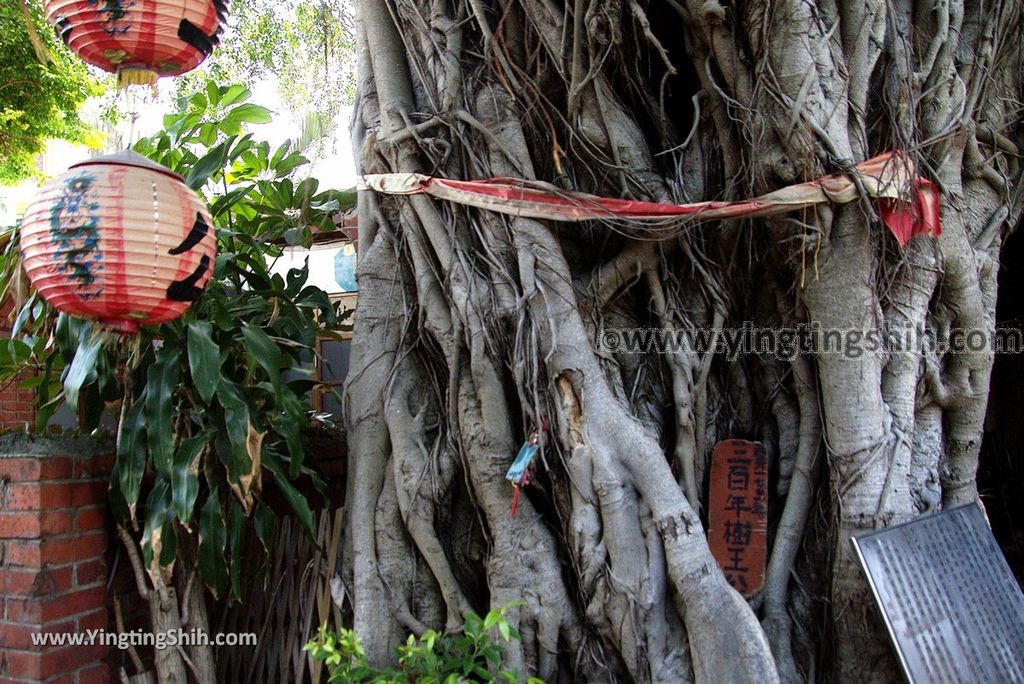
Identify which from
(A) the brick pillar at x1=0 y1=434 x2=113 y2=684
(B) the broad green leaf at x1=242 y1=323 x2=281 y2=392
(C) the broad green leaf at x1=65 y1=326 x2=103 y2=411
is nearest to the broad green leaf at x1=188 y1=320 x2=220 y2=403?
(B) the broad green leaf at x1=242 y1=323 x2=281 y2=392

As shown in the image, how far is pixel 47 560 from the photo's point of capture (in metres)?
2.14

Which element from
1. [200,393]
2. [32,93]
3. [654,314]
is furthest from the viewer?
[32,93]

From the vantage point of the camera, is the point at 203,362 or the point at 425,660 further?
the point at 203,362

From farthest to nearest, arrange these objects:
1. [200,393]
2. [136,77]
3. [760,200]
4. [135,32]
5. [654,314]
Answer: [654,314]
[760,200]
[200,393]
[136,77]
[135,32]

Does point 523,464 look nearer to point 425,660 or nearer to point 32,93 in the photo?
point 425,660

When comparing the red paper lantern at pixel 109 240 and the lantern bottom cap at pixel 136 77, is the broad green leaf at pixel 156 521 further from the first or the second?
the lantern bottom cap at pixel 136 77

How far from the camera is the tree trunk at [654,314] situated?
7.54 ft

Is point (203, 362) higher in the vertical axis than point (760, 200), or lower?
lower

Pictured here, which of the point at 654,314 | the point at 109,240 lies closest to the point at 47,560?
the point at 109,240

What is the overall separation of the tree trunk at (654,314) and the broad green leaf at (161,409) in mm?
665

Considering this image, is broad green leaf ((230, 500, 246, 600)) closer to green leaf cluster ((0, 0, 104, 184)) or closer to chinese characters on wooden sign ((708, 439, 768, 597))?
chinese characters on wooden sign ((708, 439, 768, 597))

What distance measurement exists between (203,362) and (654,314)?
144 centimetres

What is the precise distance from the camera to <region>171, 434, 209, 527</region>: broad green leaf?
82.4 inches

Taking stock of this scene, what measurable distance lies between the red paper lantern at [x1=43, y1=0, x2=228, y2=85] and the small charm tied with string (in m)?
1.41
